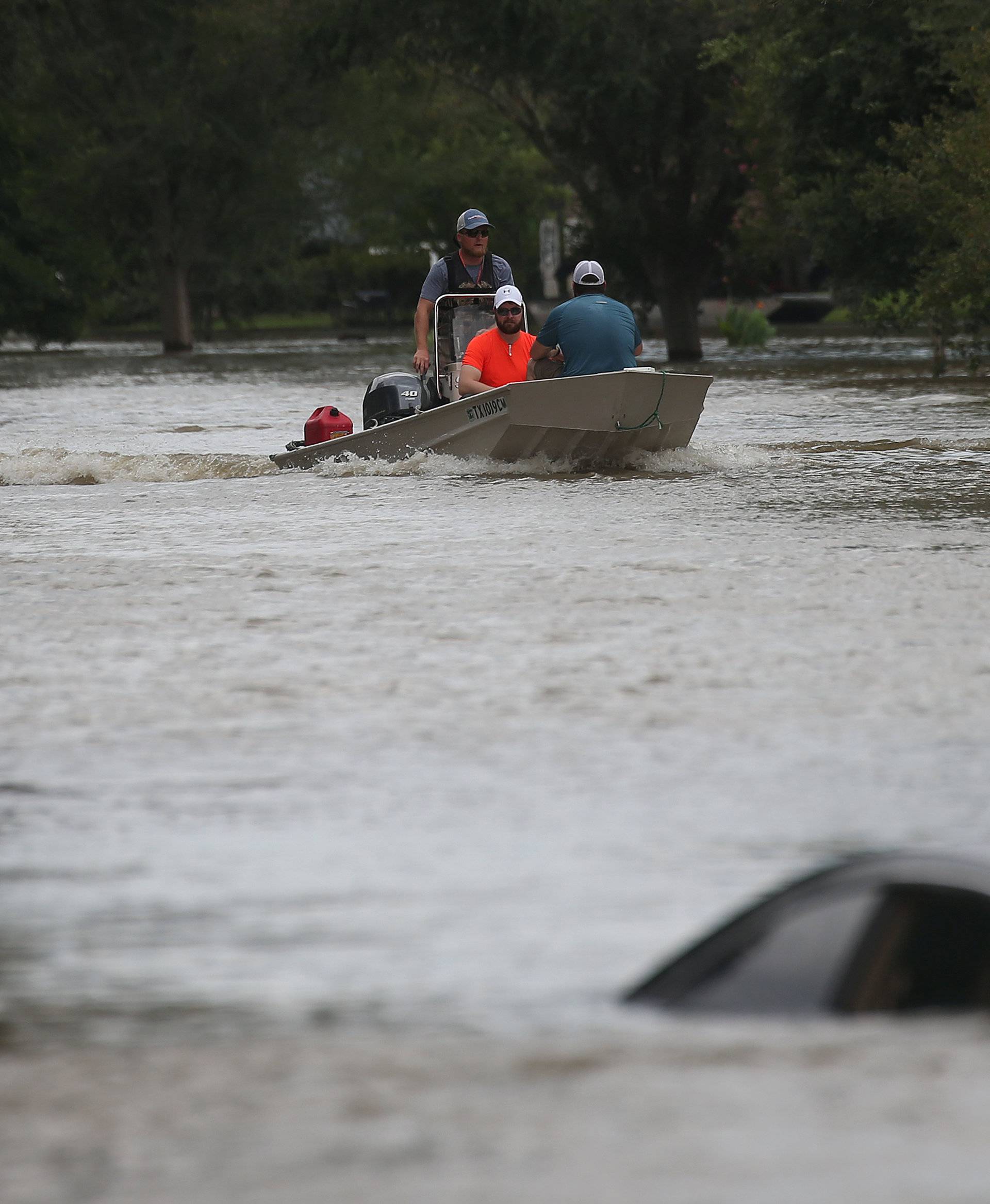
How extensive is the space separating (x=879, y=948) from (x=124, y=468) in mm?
14901

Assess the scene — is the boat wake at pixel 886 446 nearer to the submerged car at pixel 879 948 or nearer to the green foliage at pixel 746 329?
the submerged car at pixel 879 948

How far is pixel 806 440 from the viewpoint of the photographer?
19.9 meters

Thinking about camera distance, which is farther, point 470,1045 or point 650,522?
point 650,522

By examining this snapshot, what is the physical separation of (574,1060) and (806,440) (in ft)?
54.7

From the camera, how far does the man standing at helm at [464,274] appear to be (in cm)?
1580

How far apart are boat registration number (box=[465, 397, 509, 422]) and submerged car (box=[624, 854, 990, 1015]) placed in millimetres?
11834

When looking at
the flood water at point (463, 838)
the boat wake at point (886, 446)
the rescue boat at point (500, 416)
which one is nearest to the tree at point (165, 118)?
the boat wake at point (886, 446)

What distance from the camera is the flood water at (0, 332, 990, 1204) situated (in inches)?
127

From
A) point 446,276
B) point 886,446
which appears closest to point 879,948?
point 446,276

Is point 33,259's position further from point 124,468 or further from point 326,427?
point 326,427

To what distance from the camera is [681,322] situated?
41.4 m

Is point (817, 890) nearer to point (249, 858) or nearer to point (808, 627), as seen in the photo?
point (249, 858)

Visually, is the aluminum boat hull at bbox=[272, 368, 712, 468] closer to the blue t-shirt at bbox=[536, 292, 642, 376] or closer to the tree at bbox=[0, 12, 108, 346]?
the blue t-shirt at bbox=[536, 292, 642, 376]

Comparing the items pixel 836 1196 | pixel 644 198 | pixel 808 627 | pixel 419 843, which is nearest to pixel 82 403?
pixel 644 198
